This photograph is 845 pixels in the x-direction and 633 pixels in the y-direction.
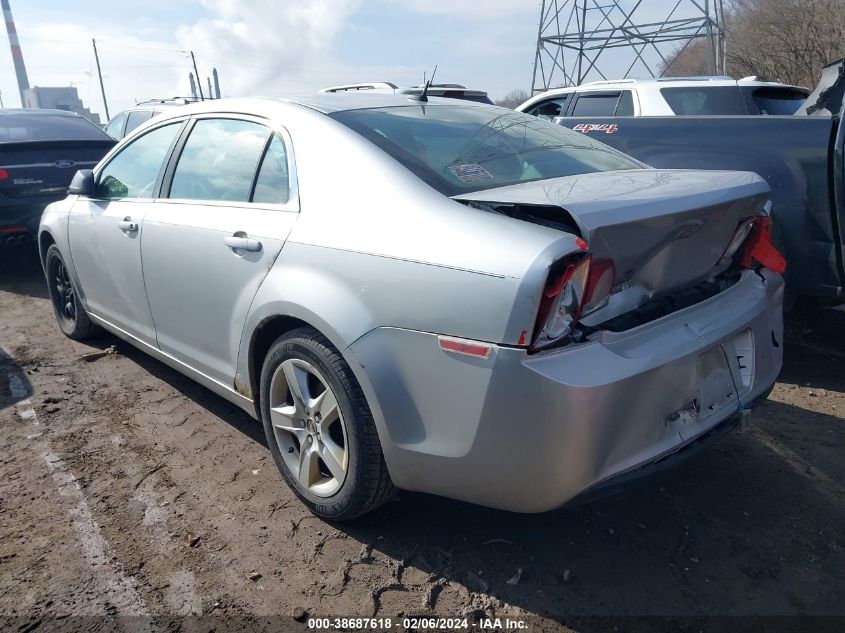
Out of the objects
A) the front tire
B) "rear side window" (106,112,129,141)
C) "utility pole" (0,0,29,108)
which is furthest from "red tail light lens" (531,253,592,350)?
"utility pole" (0,0,29,108)

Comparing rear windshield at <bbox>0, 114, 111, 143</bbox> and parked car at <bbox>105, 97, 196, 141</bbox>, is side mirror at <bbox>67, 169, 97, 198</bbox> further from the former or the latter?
parked car at <bbox>105, 97, 196, 141</bbox>

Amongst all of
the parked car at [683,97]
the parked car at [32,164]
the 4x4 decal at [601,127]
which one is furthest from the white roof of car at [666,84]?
the parked car at [32,164]

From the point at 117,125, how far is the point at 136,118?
0.73 meters

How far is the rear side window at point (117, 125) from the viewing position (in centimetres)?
1131

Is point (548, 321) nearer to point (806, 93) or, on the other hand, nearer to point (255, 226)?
point (255, 226)

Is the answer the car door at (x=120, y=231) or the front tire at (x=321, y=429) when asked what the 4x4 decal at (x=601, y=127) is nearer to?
the car door at (x=120, y=231)

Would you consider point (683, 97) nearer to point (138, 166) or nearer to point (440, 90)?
point (440, 90)

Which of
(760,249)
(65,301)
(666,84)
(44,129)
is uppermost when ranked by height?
(666,84)

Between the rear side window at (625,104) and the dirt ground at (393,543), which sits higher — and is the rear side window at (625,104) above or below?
above

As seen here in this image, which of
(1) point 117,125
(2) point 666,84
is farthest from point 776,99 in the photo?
(1) point 117,125

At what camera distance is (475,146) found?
2.78 m

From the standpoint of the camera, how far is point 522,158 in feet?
9.13

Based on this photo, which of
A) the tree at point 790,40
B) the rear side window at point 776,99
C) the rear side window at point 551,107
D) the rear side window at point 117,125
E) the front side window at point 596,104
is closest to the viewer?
the rear side window at point 776,99

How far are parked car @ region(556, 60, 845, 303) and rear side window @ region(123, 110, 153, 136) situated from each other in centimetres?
917
